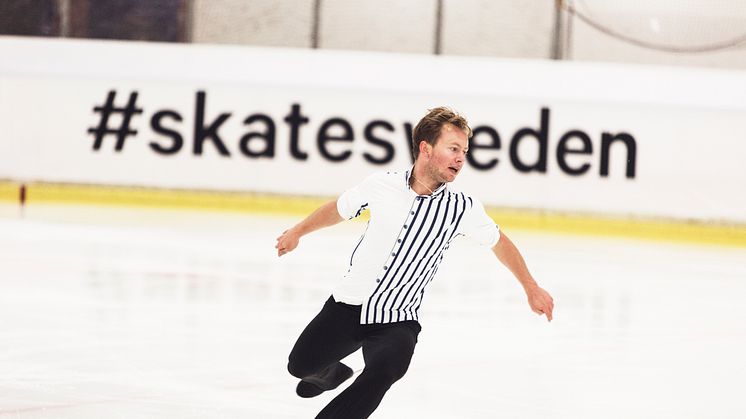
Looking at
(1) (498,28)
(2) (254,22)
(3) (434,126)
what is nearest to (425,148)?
(3) (434,126)

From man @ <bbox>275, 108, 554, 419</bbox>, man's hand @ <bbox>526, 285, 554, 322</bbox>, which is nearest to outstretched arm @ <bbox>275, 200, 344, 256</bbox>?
man @ <bbox>275, 108, 554, 419</bbox>

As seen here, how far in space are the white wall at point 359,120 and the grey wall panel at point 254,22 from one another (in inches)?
5.4

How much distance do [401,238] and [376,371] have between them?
0.37 m

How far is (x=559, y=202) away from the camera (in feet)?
34.1

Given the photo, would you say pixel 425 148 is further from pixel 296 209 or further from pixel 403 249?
pixel 296 209

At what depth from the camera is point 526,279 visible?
10.9ft

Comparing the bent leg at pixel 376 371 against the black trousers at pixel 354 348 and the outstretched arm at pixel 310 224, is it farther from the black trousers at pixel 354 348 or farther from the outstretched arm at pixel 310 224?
the outstretched arm at pixel 310 224

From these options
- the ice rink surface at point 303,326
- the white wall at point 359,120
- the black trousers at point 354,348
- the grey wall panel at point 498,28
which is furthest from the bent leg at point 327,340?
the grey wall panel at point 498,28

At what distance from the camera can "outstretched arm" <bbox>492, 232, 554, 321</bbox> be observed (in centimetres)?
328

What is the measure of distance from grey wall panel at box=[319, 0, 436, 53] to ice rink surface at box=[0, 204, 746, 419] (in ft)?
7.12

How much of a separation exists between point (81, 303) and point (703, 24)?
641 centimetres

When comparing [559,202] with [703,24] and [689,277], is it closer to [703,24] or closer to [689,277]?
[703,24]

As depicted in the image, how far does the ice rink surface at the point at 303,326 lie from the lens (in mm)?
4051

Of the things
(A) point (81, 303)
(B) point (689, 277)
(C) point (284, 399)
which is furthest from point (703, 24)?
(C) point (284, 399)
